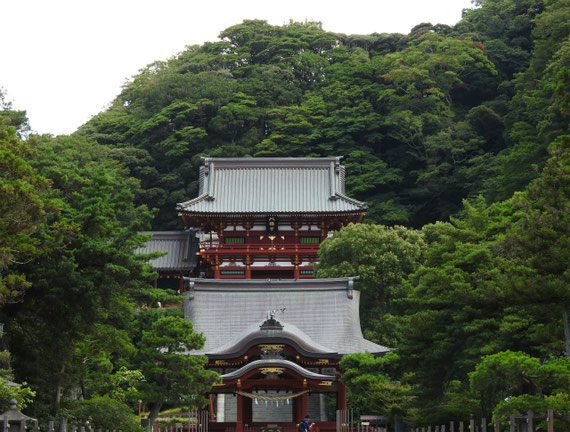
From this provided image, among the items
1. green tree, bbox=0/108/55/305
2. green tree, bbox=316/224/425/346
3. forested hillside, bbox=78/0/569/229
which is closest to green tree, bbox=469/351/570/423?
green tree, bbox=0/108/55/305

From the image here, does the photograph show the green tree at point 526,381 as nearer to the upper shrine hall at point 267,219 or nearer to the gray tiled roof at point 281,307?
the gray tiled roof at point 281,307

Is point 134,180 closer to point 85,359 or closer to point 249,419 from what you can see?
point 249,419

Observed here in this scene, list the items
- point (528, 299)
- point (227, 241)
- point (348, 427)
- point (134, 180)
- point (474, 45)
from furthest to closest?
point (474, 45)
point (134, 180)
point (227, 241)
point (348, 427)
point (528, 299)

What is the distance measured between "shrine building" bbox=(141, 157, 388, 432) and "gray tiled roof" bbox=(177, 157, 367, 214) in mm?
53

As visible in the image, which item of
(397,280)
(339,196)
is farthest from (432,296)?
(339,196)

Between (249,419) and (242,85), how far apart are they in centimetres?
3556

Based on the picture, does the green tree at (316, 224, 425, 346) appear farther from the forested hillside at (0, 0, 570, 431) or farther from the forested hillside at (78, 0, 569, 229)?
the forested hillside at (78, 0, 569, 229)

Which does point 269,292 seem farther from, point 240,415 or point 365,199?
point 365,199

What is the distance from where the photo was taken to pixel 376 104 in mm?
57781

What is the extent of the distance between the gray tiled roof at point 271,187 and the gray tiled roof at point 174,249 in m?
2.64

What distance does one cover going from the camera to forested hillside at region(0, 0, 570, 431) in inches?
717

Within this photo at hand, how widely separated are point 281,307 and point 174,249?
1526cm

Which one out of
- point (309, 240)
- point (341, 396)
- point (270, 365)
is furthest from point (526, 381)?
point (309, 240)

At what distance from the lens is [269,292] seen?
33781 mm
